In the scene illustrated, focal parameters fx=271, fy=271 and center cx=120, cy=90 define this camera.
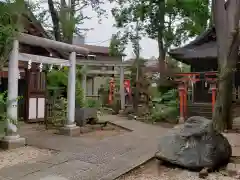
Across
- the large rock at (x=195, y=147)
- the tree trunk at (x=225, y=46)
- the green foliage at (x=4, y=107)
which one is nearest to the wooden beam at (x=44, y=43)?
the green foliage at (x=4, y=107)

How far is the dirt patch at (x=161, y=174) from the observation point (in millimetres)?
4910

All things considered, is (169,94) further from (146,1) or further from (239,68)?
(146,1)

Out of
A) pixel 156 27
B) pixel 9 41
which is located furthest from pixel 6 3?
pixel 156 27

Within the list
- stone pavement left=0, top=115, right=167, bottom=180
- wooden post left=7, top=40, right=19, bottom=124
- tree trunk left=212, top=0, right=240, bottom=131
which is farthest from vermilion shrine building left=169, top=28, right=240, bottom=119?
wooden post left=7, top=40, right=19, bottom=124

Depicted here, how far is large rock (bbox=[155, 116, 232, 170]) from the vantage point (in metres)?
5.19

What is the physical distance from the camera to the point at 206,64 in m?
15.4

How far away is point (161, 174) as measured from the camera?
17.0 feet

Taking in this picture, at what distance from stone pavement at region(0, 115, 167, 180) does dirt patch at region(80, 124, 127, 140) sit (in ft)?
1.85

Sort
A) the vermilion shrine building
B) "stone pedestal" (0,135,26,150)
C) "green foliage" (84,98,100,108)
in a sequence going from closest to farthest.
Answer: "stone pedestal" (0,135,26,150)
"green foliage" (84,98,100,108)
the vermilion shrine building

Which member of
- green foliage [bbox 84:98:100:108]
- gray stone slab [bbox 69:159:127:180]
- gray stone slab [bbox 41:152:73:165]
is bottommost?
gray stone slab [bbox 69:159:127:180]

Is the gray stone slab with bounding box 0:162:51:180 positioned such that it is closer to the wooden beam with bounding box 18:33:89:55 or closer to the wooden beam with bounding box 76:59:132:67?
the wooden beam with bounding box 18:33:89:55

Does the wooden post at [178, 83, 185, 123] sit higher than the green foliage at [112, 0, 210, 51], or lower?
lower

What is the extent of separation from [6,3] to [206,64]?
39.2 ft

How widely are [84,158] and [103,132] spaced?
11.8 ft
